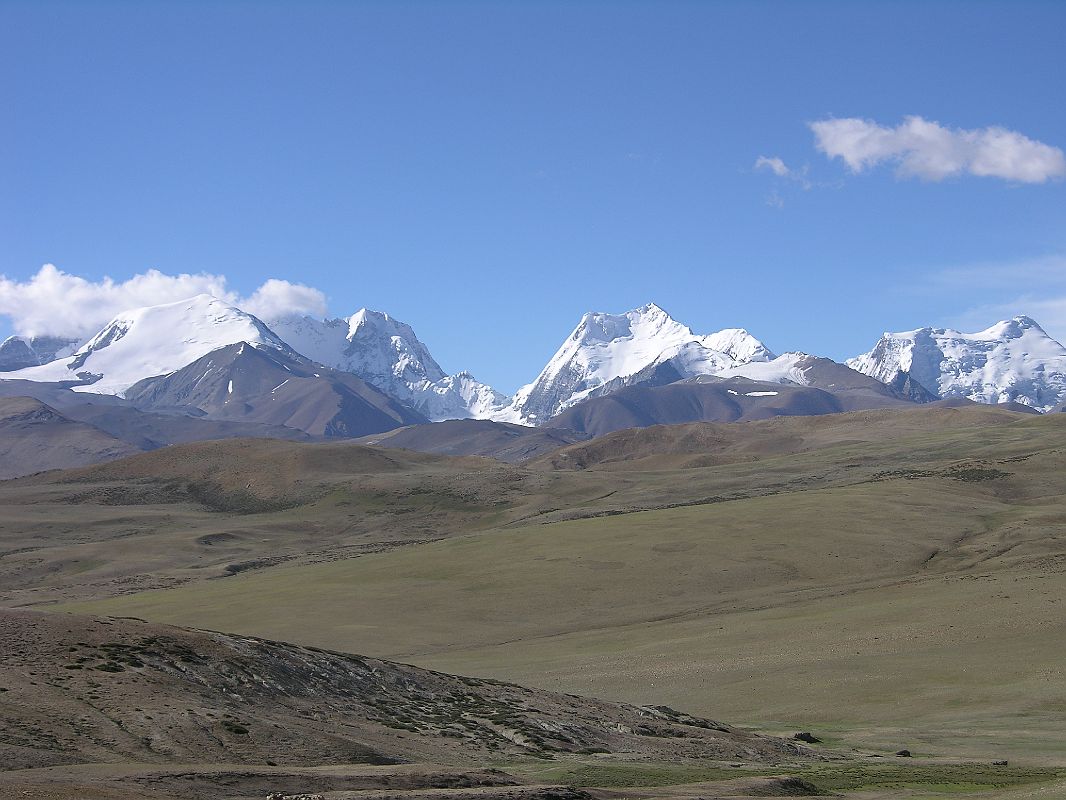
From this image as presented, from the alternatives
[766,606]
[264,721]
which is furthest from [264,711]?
[766,606]

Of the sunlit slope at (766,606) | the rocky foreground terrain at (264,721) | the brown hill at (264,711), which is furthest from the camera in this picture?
the sunlit slope at (766,606)

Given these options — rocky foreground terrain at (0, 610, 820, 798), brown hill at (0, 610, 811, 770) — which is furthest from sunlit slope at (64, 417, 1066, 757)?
rocky foreground terrain at (0, 610, 820, 798)

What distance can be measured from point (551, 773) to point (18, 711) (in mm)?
14590

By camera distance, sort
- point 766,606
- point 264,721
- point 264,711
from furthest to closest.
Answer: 1. point 766,606
2. point 264,711
3. point 264,721

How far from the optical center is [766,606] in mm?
81188

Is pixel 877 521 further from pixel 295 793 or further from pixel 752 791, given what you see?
pixel 295 793

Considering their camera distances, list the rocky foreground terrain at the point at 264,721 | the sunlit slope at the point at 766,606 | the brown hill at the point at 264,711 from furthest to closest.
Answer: the sunlit slope at the point at 766,606 → the brown hill at the point at 264,711 → the rocky foreground terrain at the point at 264,721

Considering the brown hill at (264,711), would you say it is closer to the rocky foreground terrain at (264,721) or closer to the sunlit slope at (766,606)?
the rocky foreground terrain at (264,721)

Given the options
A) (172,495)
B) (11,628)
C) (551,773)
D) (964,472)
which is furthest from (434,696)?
(172,495)

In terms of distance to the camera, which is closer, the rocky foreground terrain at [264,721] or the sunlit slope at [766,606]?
the rocky foreground terrain at [264,721]

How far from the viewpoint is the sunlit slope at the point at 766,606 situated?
167 ft

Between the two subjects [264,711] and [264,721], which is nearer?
[264,721]

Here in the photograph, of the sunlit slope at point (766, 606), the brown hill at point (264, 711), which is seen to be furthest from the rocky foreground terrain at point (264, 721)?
the sunlit slope at point (766, 606)

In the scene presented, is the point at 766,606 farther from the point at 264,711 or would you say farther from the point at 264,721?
the point at 264,721
